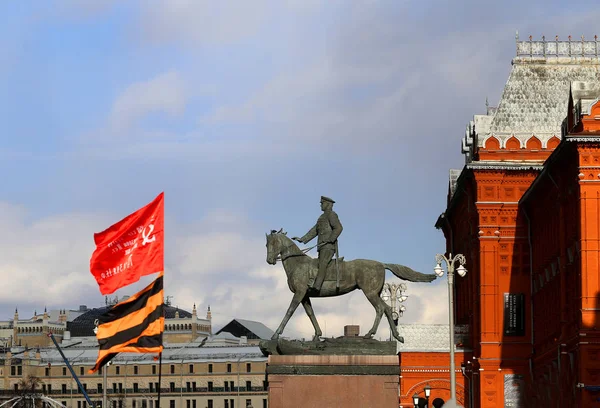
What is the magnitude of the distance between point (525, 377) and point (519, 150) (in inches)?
491

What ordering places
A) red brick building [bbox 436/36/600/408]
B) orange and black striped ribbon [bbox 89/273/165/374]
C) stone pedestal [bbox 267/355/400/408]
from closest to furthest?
orange and black striped ribbon [bbox 89/273/165/374] → stone pedestal [bbox 267/355/400/408] → red brick building [bbox 436/36/600/408]

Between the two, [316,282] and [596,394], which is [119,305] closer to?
[316,282]

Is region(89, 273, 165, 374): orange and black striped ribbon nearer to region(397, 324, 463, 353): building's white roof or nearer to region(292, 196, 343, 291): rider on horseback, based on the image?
region(292, 196, 343, 291): rider on horseback

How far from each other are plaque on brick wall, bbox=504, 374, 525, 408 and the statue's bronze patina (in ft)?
141

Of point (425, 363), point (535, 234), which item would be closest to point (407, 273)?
point (535, 234)

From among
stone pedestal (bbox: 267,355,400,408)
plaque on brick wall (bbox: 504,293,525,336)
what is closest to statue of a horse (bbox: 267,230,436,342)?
stone pedestal (bbox: 267,355,400,408)

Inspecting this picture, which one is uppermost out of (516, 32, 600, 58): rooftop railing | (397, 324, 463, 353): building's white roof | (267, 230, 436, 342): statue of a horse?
(516, 32, 600, 58): rooftop railing

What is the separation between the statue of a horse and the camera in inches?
1750

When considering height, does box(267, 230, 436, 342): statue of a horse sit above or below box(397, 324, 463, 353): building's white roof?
below

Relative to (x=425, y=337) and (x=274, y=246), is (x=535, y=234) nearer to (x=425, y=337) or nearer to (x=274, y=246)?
(x=425, y=337)

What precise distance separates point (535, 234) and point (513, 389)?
8.53 meters

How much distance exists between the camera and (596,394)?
70188mm

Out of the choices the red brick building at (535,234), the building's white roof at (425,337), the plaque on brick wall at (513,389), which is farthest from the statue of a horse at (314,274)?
the building's white roof at (425,337)

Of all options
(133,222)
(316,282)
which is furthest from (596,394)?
(133,222)
